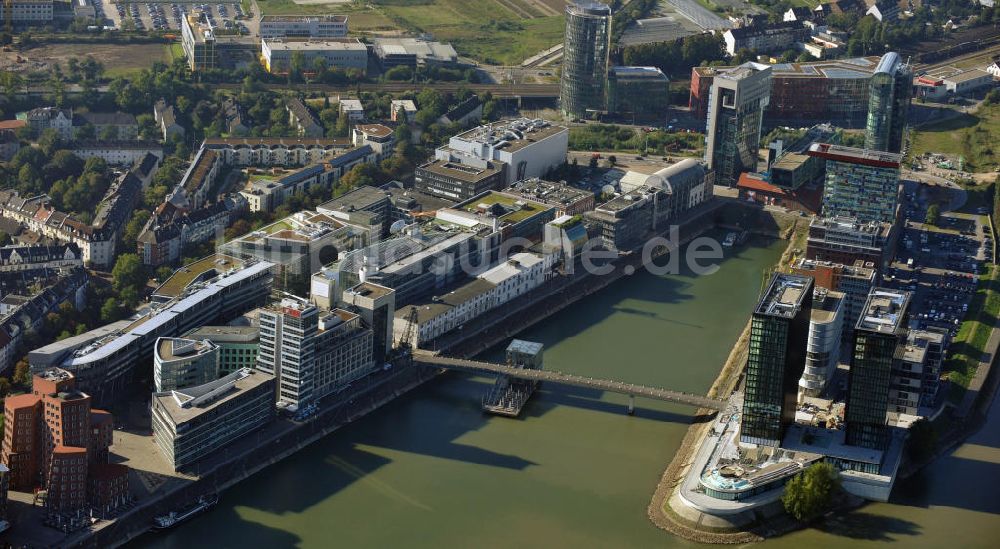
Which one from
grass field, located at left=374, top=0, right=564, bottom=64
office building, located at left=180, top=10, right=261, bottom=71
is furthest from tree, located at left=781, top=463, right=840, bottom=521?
grass field, located at left=374, top=0, right=564, bottom=64

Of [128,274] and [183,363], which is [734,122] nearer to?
[128,274]

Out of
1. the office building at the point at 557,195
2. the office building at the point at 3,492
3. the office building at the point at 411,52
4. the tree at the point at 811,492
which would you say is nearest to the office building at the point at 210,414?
the office building at the point at 3,492

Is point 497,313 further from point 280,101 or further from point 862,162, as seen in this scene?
point 280,101

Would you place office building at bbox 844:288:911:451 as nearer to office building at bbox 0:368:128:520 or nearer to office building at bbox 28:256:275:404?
office building at bbox 28:256:275:404

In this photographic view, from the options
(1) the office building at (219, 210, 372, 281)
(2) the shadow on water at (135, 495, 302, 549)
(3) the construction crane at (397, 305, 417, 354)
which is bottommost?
(2) the shadow on water at (135, 495, 302, 549)

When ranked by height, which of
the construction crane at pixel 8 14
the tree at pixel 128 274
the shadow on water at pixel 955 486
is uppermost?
the construction crane at pixel 8 14

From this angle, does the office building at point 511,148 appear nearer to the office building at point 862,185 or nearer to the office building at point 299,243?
the office building at point 299,243
